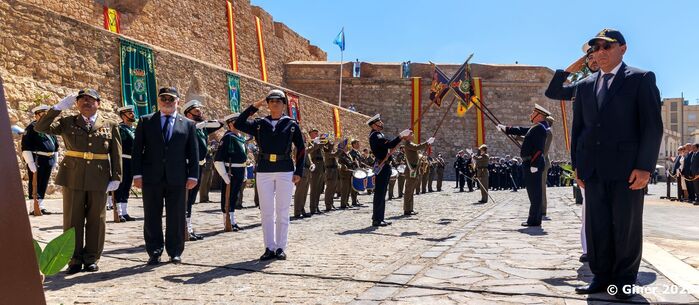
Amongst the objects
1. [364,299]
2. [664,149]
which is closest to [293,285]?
[364,299]

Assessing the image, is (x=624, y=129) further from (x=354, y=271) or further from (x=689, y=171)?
(x=689, y=171)

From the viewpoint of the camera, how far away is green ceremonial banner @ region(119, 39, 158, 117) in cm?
1436

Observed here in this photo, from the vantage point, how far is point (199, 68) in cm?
1806

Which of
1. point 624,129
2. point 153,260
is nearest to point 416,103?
point 153,260

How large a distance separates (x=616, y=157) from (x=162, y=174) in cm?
381

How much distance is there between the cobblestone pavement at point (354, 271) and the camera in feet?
12.4

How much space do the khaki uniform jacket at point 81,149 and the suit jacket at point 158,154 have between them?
9.6 inches

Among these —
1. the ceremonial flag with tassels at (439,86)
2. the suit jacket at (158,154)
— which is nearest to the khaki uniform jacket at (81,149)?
the suit jacket at (158,154)

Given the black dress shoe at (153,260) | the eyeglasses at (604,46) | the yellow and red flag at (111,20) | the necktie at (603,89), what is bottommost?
the black dress shoe at (153,260)

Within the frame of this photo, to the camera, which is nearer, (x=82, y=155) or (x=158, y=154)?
(x=82, y=155)

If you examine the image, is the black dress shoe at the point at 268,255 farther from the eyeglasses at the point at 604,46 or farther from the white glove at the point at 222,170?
the eyeglasses at the point at 604,46

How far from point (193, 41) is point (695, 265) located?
24.8m

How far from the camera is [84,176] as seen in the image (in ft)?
16.4

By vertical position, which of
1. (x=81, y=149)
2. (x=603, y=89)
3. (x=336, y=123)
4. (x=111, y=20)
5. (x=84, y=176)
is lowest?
(x=84, y=176)
